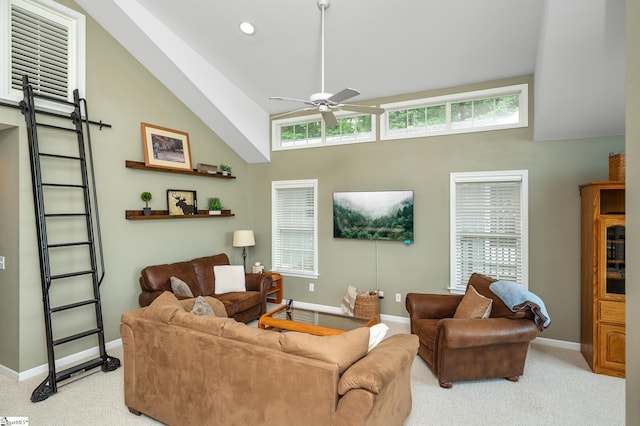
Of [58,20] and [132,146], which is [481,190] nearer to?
[132,146]

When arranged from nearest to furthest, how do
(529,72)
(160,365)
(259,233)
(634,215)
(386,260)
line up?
(634,215), (160,365), (529,72), (386,260), (259,233)

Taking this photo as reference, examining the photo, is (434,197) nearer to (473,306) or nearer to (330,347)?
(473,306)

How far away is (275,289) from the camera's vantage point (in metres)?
5.64

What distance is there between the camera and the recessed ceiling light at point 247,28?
388 centimetres

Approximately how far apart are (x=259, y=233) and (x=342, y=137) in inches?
86.7

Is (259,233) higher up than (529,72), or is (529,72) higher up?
(529,72)

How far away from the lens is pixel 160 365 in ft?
8.05

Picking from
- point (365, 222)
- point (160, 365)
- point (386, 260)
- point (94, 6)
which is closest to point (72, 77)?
point (94, 6)

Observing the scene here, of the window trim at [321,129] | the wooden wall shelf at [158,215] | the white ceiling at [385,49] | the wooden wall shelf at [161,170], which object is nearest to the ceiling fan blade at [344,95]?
the white ceiling at [385,49]

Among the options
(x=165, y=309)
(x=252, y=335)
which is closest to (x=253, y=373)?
(x=252, y=335)

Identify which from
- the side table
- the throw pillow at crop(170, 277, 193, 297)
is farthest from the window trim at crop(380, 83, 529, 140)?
the throw pillow at crop(170, 277, 193, 297)

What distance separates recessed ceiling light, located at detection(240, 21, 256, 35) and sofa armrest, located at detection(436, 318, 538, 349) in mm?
3720

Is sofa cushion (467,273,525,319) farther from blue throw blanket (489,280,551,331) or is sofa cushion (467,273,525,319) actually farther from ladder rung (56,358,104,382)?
ladder rung (56,358,104,382)

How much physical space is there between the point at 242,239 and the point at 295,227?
887mm
